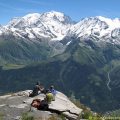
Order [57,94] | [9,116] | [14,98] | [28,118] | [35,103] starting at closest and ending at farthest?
1. [28,118]
2. [9,116]
3. [35,103]
4. [14,98]
5. [57,94]

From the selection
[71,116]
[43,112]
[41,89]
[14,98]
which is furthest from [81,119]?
[41,89]

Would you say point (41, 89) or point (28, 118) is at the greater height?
point (41, 89)

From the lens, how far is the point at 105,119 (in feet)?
113

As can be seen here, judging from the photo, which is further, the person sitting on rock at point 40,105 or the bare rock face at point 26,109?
the person sitting on rock at point 40,105

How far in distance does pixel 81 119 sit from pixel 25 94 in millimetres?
14522

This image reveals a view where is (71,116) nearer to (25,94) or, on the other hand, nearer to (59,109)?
(59,109)

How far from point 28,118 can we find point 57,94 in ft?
56.2

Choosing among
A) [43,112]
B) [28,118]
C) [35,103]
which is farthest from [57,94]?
[28,118]

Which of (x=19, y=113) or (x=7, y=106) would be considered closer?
(x=19, y=113)

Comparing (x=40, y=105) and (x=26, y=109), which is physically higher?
(x=40, y=105)

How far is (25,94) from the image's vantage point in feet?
156

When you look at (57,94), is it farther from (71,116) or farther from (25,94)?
(71,116)

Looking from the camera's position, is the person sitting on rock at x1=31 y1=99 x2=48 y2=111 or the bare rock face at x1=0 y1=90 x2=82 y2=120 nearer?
the bare rock face at x1=0 y1=90 x2=82 y2=120

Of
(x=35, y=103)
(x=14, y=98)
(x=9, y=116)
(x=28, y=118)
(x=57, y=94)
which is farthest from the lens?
(x=57, y=94)
